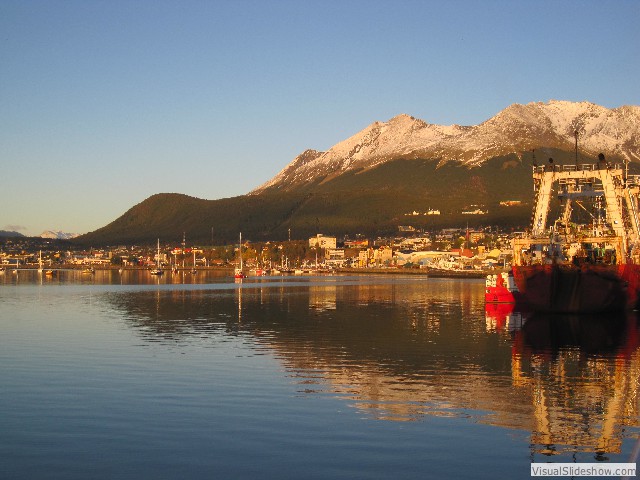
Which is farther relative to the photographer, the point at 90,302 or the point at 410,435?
the point at 90,302

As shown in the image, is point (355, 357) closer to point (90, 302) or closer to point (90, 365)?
point (90, 365)

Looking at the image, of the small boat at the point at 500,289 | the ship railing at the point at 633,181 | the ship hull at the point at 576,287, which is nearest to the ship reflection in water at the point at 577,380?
the ship hull at the point at 576,287

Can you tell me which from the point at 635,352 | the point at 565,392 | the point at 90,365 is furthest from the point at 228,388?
the point at 635,352

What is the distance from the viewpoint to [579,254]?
71125 millimetres

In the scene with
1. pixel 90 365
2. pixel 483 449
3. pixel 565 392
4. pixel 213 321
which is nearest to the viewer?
pixel 483 449

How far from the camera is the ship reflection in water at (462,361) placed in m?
26.5

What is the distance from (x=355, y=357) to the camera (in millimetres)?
41906

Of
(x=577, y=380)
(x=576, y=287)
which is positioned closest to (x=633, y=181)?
(x=576, y=287)

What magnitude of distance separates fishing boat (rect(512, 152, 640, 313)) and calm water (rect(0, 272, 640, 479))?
879 cm

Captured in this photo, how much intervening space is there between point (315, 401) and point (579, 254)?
155 feet

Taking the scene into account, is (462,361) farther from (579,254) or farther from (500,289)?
(500,289)

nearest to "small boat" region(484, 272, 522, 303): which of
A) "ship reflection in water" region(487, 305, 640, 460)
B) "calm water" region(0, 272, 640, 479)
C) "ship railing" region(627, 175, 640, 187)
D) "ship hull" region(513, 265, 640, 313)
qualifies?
"ship hull" region(513, 265, 640, 313)

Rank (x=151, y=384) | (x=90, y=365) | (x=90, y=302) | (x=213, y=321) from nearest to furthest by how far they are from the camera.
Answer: (x=151, y=384)
(x=90, y=365)
(x=213, y=321)
(x=90, y=302)

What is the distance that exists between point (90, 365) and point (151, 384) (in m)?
Answer: 6.99
